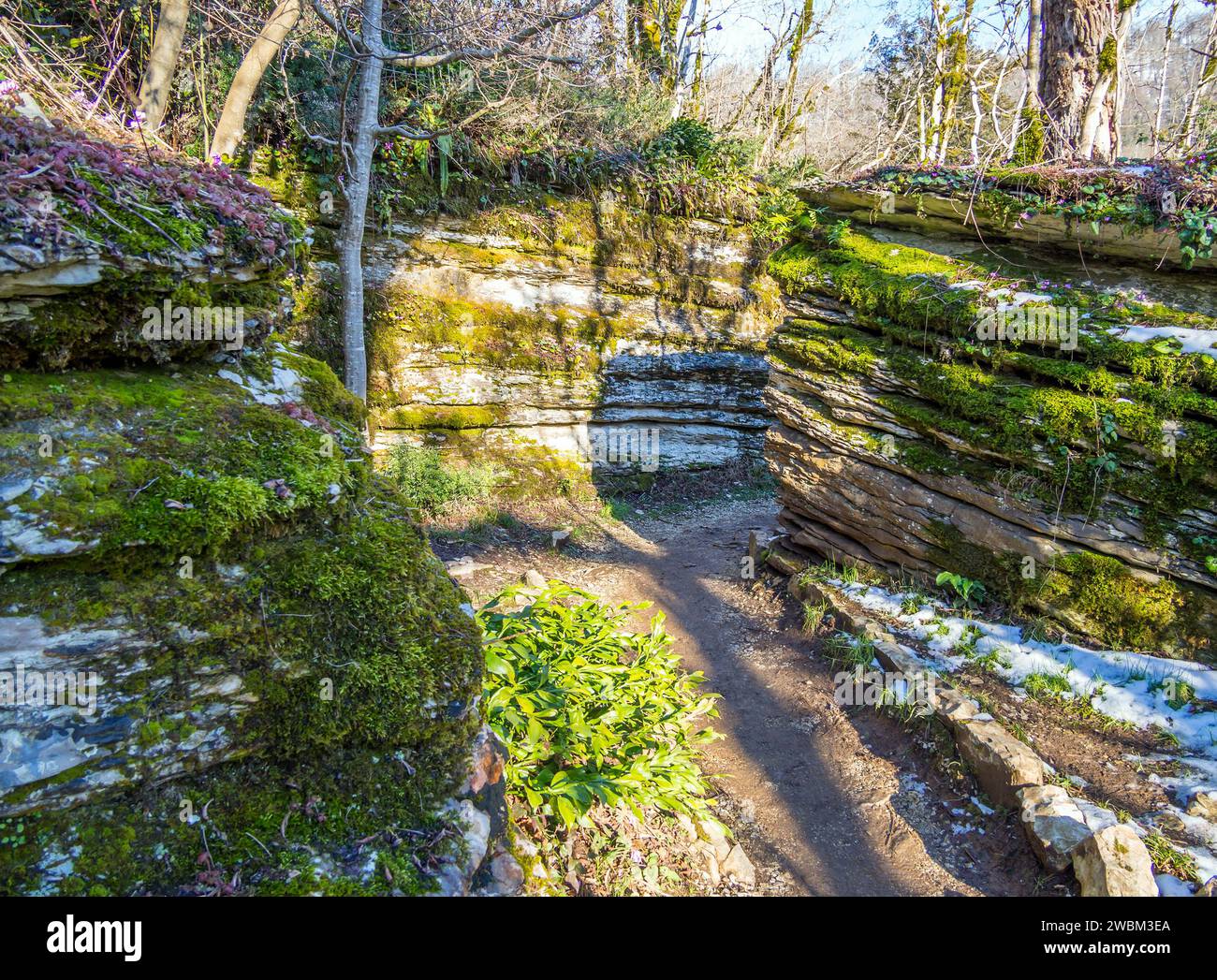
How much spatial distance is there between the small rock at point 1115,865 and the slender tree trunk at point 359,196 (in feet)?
24.8

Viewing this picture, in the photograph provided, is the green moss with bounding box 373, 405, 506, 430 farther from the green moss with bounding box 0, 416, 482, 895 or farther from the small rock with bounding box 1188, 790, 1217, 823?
the small rock with bounding box 1188, 790, 1217, 823

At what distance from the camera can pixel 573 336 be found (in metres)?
11.2

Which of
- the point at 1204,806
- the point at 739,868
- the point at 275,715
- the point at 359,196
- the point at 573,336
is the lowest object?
the point at 739,868

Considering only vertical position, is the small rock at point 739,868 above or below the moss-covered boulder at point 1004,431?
below

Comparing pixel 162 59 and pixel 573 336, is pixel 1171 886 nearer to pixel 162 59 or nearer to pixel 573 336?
pixel 573 336

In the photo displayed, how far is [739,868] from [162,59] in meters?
9.37

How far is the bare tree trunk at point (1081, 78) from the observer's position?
23.7 ft

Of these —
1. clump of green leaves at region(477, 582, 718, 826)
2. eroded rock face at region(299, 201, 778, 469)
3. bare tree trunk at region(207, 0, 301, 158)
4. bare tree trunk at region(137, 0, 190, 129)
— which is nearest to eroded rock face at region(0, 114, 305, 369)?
clump of green leaves at region(477, 582, 718, 826)

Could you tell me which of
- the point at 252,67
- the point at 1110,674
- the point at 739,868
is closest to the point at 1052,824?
the point at 739,868

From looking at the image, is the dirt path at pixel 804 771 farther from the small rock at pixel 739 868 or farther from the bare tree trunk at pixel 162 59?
the bare tree trunk at pixel 162 59

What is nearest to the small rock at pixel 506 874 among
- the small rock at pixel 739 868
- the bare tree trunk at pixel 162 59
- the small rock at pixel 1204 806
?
the small rock at pixel 739 868

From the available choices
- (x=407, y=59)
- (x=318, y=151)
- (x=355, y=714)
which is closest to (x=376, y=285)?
(x=318, y=151)

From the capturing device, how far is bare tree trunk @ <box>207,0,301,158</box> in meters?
7.04
